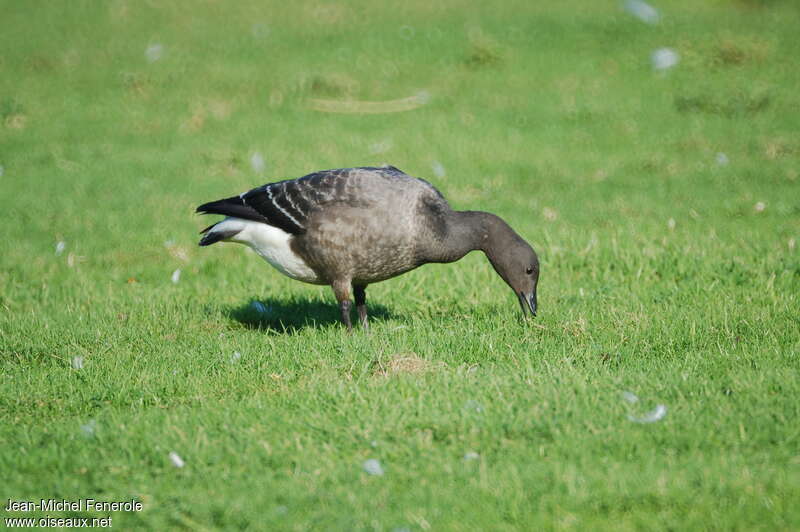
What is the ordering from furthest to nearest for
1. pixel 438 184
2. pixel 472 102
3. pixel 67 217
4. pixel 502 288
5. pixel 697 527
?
Answer: pixel 472 102, pixel 438 184, pixel 67 217, pixel 502 288, pixel 697 527

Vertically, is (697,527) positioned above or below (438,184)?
above

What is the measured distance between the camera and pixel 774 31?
661 inches

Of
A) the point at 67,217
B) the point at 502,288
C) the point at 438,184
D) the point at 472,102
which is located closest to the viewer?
the point at 502,288

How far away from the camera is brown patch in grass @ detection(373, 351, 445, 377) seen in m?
6.26

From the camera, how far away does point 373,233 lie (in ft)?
23.4

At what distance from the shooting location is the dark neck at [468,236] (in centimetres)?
728

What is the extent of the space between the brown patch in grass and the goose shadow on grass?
1.50 m

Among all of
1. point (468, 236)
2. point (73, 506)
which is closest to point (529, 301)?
point (468, 236)

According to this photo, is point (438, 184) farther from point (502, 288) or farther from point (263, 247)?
point (263, 247)

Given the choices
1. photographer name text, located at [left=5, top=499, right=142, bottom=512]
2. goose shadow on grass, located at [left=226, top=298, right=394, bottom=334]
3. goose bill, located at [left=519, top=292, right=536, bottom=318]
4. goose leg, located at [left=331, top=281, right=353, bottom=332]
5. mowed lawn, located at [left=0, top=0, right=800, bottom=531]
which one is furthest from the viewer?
goose shadow on grass, located at [left=226, top=298, right=394, bottom=334]

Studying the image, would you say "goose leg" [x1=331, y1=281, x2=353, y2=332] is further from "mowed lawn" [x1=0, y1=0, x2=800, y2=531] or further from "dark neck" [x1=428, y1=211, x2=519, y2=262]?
"dark neck" [x1=428, y1=211, x2=519, y2=262]

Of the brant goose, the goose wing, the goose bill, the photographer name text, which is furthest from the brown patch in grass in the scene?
the photographer name text

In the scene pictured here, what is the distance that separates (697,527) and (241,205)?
16.3 feet

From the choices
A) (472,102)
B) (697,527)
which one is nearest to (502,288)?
(697,527)
